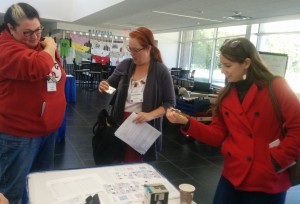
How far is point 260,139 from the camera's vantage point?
131 centimetres

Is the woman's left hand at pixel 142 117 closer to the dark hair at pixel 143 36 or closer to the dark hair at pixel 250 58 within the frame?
the dark hair at pixel 143 36

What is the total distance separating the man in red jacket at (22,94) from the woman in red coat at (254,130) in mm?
992

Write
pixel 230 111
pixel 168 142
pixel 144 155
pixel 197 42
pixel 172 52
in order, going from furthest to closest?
pixel 172 52 → pixel 197 42 → pixel 168 142 → pixel 144 155 → pixel 230 111

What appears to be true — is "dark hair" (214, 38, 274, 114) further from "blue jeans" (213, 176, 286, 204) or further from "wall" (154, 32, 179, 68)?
"wall" (154, 32, 179, 68)

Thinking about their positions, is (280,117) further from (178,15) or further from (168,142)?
(178,15)

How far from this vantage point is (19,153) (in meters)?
1.54

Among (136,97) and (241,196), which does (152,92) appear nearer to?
(136,97)

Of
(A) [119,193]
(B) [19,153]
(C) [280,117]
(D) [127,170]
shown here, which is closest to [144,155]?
(D) [127,170]

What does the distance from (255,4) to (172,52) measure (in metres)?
9.23

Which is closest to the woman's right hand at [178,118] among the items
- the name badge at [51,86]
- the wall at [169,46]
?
the name badge at [51,86]

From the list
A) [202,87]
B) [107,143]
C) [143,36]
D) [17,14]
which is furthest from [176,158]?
[17,14]

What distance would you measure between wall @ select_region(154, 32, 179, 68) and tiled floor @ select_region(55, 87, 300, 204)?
9.79 meters

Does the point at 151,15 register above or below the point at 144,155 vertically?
above

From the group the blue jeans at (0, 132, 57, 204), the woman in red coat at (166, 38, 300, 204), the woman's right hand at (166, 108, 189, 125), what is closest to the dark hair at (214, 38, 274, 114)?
the woman in red coat at (166, 38, 300, 204)
